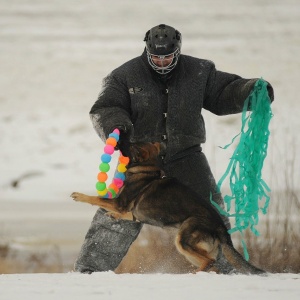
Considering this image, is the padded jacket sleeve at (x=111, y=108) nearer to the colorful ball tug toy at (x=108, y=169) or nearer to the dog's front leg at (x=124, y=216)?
the colorful ball tug toy at (x=108, y=169)

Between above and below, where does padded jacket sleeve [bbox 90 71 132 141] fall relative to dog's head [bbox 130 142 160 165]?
above

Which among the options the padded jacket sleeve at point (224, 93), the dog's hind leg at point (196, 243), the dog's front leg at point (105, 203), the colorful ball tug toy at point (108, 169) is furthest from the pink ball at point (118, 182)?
the padded jacket sleeve at point (224, 93)

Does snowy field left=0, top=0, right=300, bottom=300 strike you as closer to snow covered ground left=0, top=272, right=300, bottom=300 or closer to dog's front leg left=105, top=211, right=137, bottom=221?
snow covered ground left=0, top=272, right=300, bottom=300

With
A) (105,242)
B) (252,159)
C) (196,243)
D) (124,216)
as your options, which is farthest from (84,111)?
(196,243)

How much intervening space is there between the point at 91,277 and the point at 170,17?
1891cm

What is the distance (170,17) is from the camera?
24.2m

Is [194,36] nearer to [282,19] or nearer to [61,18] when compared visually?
[282,19]

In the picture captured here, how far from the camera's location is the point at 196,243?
5820 mm

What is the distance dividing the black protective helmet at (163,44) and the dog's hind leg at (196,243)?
1074mm

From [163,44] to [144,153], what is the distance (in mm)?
688

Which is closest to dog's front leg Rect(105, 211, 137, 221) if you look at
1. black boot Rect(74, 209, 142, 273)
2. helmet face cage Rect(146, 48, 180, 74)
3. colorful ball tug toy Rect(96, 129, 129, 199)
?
colorful ball tug toy Rect(96, 129, 129, 199)

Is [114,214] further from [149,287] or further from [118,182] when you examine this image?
[149,287]

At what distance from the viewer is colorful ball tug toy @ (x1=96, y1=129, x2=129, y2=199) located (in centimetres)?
587

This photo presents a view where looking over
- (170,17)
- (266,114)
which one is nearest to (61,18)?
(170,17)
